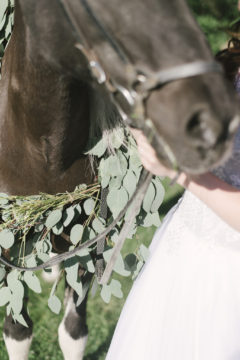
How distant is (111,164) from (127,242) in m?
1.94

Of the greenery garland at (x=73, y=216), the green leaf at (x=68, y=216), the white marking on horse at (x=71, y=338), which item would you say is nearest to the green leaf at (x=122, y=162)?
the greenery garland at (x=73, y=216)

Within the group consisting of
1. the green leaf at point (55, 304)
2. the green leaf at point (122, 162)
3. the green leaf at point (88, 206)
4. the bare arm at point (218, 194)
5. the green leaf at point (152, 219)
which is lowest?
the green leaf at point (55, 304)

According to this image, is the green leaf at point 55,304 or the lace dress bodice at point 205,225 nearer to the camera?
the lace dress bodice at point 205,225

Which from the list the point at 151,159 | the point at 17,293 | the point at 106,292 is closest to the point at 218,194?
the point at 151,159

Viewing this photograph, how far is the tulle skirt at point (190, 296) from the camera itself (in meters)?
1.60

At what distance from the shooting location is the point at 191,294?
166 centimetres

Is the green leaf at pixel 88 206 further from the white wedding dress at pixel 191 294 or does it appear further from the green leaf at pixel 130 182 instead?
the white wedding dress at pixel 191 294

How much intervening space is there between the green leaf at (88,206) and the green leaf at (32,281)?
1.03 ft

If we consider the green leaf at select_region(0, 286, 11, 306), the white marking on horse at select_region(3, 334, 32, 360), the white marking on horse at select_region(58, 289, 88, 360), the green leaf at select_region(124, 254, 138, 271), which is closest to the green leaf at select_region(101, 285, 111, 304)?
the green leaf at select_region(124, 254, 138, 271)

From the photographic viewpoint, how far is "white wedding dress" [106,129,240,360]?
1597 millimetres

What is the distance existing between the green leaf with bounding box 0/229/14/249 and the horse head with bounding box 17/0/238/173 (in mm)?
829

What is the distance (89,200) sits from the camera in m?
1.89

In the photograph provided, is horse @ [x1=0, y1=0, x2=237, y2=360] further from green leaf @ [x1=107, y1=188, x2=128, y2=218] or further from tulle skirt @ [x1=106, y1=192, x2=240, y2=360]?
tulle skirt @ [x1=106, y1=192, x2=240, y2=360]

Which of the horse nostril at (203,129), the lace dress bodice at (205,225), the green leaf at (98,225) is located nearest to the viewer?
the horse nostril at (203,129)
